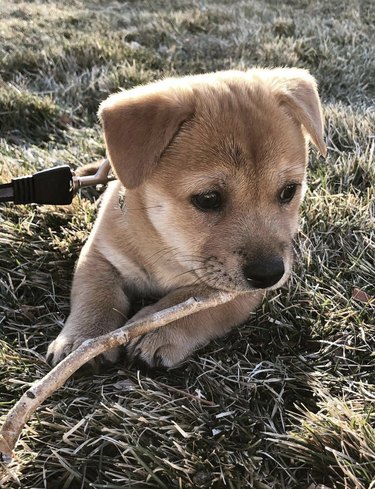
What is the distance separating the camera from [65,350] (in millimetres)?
2141

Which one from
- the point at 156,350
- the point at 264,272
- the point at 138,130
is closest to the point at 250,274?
the point at 264,272

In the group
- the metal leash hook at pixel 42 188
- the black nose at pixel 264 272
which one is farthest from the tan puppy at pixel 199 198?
the metal leash hook at pixel 42 188

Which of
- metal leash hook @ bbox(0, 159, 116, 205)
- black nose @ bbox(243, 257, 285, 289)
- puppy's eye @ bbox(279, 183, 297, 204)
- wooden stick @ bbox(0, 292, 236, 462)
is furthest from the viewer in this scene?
metal leash hook @ bbox(0, 159, 116, 205)

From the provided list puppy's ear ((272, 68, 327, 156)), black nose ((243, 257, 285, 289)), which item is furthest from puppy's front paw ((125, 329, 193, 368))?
puppy's ear ((272, 68, 327, 156))

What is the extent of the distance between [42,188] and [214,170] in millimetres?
948

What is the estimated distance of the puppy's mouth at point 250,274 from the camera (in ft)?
6.82

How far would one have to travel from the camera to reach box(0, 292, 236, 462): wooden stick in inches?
65.5

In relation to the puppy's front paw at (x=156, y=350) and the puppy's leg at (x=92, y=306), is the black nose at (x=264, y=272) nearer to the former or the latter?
the puppy's front paw at (x=156, y=350)

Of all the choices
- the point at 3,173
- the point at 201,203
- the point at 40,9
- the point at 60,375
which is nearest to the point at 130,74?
the point at 3,173

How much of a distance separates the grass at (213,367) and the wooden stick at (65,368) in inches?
5.0

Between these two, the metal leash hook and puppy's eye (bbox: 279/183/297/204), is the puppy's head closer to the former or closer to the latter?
puppy's eye (bbox: 279/183/297/204)

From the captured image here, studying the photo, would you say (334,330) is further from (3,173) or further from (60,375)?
(3,173)

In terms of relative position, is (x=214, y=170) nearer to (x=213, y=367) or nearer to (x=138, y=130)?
(x=138, y=130)

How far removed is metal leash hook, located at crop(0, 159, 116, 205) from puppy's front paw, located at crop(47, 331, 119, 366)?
2.50 ft
